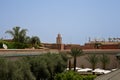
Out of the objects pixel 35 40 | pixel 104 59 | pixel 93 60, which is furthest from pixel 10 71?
pixel 35 40

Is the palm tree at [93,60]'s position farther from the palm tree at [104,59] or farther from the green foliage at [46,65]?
the green foliage at [46,65]

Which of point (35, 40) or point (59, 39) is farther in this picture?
point (59, 39)

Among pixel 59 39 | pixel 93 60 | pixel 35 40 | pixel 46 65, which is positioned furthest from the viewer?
pixel 59 39

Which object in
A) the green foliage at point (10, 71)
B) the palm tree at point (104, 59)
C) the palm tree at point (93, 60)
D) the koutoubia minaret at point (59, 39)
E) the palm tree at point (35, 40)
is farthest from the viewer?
the koutoubia minaret at point (59, 39)

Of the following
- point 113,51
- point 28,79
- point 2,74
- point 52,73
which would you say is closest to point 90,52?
point 113,51

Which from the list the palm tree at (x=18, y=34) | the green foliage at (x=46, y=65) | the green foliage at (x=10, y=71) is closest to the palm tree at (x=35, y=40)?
the palm tree at (x=18, y=34)

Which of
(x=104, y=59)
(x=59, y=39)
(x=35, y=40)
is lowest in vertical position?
(x=104, y=59)

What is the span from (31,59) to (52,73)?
307cm

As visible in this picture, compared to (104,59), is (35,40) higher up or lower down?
higher up

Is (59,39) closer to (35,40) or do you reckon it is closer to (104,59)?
(35,40)

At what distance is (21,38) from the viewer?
1855 inches

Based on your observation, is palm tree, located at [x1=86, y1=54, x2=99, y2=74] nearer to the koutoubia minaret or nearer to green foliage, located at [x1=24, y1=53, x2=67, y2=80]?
the koutoubia minaret

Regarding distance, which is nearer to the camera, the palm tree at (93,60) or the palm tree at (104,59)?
the palm tree at (93,60)

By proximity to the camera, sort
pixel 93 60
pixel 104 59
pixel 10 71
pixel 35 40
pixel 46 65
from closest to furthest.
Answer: pixel 10 71, pixel 46 65, pixel 93 60, pixel 104 59, pixel 35 40
